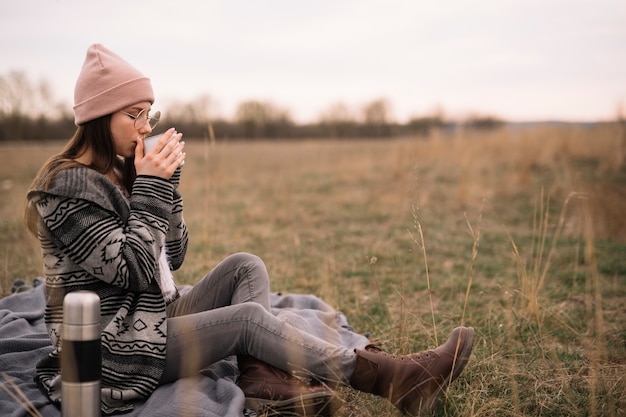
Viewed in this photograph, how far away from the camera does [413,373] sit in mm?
2100

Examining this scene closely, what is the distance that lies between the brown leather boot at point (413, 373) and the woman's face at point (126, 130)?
4.03 feet

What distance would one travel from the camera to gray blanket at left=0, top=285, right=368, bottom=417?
2090 mm

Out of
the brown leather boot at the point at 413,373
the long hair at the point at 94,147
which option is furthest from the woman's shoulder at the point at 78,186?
the brown leather boot at the point at 413,373

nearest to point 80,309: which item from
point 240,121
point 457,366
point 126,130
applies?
point 126,130

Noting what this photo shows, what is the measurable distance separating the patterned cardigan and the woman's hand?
0.12 ft

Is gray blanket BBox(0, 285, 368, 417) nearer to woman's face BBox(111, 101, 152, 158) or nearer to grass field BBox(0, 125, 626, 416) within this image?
grass field BBox(0, 125, 626, 416)

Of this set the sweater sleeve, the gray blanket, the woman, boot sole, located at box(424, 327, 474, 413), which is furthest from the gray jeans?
boot sole, located at box(424, 327, 474, 413)

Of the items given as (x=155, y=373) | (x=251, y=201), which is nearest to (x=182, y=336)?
(x=155, y=373)

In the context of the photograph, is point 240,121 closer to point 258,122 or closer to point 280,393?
point 258,122

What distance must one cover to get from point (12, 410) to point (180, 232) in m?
0.96

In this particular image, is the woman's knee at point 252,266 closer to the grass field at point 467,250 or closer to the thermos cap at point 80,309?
the grass field at point 467,250

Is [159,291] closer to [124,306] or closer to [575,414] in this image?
[124,306]

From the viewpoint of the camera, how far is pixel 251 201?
30.9ft

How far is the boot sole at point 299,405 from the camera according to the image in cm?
210
